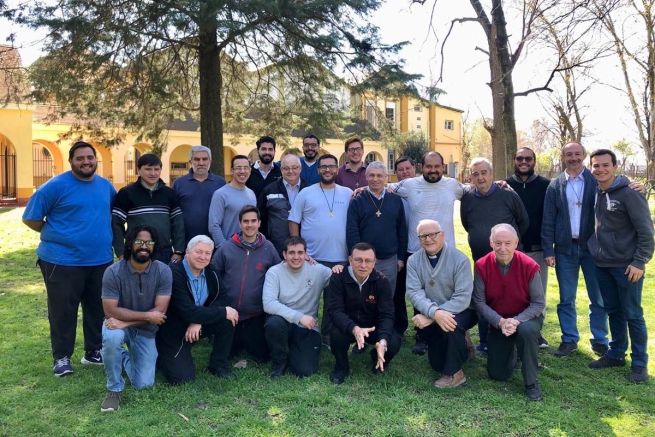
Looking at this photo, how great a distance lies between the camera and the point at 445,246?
4664 mm

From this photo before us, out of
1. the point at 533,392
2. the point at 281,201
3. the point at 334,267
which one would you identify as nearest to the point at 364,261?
the point at 334,267

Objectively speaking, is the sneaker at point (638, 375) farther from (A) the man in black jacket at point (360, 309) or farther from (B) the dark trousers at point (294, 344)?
(B) the dark trousers at point (294, 344)

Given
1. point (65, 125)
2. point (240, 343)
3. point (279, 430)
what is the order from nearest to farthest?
1. point (279, 430)
2. point (240, 343)
3. point (65, 125)

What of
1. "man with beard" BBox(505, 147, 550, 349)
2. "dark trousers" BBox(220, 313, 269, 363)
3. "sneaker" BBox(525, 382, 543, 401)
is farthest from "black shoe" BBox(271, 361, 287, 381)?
"man with beard" BBox(505, 147, 550, 349)

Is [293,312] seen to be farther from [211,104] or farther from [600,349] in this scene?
[211,104]

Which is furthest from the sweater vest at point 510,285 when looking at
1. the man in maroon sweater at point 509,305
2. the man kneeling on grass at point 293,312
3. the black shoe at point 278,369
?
the black shoe at point 278,369

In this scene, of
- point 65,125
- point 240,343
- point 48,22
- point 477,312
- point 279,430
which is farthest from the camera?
point 65,125

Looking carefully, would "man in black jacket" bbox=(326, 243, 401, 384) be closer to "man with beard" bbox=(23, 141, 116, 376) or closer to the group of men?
the group of men

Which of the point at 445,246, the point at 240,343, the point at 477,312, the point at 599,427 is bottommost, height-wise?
the point at 599,427

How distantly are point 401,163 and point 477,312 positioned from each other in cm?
222

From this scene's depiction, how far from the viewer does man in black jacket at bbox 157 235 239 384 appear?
4.39 m

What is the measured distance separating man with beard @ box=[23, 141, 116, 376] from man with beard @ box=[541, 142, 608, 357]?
425 centimetres

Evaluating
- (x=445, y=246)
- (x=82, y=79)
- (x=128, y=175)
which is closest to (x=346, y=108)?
(x=82, y=79)

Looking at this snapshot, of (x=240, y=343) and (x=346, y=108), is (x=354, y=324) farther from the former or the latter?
(x=346, y=108)
